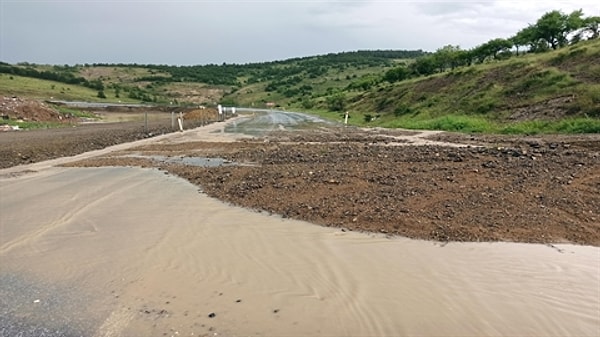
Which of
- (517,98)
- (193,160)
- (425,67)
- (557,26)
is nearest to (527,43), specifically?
(557,26)

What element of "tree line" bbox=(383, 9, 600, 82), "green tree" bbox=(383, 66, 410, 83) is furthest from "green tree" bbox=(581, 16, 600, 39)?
"green tree" bbox=(383, 66, 410, 83)

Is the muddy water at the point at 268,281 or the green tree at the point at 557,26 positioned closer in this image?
the muddy water at the point at 268,281

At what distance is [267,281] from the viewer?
559 centimetres

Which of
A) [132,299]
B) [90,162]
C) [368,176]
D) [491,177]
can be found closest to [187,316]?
[132,299]

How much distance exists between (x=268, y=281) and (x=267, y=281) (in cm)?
1

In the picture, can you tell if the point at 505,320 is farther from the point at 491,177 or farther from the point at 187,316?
the point at 491,177

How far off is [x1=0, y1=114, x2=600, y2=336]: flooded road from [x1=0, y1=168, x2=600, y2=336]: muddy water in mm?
19

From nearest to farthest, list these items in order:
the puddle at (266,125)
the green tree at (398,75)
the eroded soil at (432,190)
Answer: the eroded soil at (432,190), the puddle at (266,125), the green tree at (398,75)

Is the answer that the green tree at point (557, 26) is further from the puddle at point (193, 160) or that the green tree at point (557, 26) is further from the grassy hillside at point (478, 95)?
the puddle at point (193, 160)

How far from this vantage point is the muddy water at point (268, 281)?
4.49 meters

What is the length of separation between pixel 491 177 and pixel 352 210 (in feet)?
11.8

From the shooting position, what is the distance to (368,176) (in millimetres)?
10695

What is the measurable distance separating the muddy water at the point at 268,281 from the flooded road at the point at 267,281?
19 mm

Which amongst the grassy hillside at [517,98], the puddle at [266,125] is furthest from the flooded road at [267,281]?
the puddle at [266,125]
